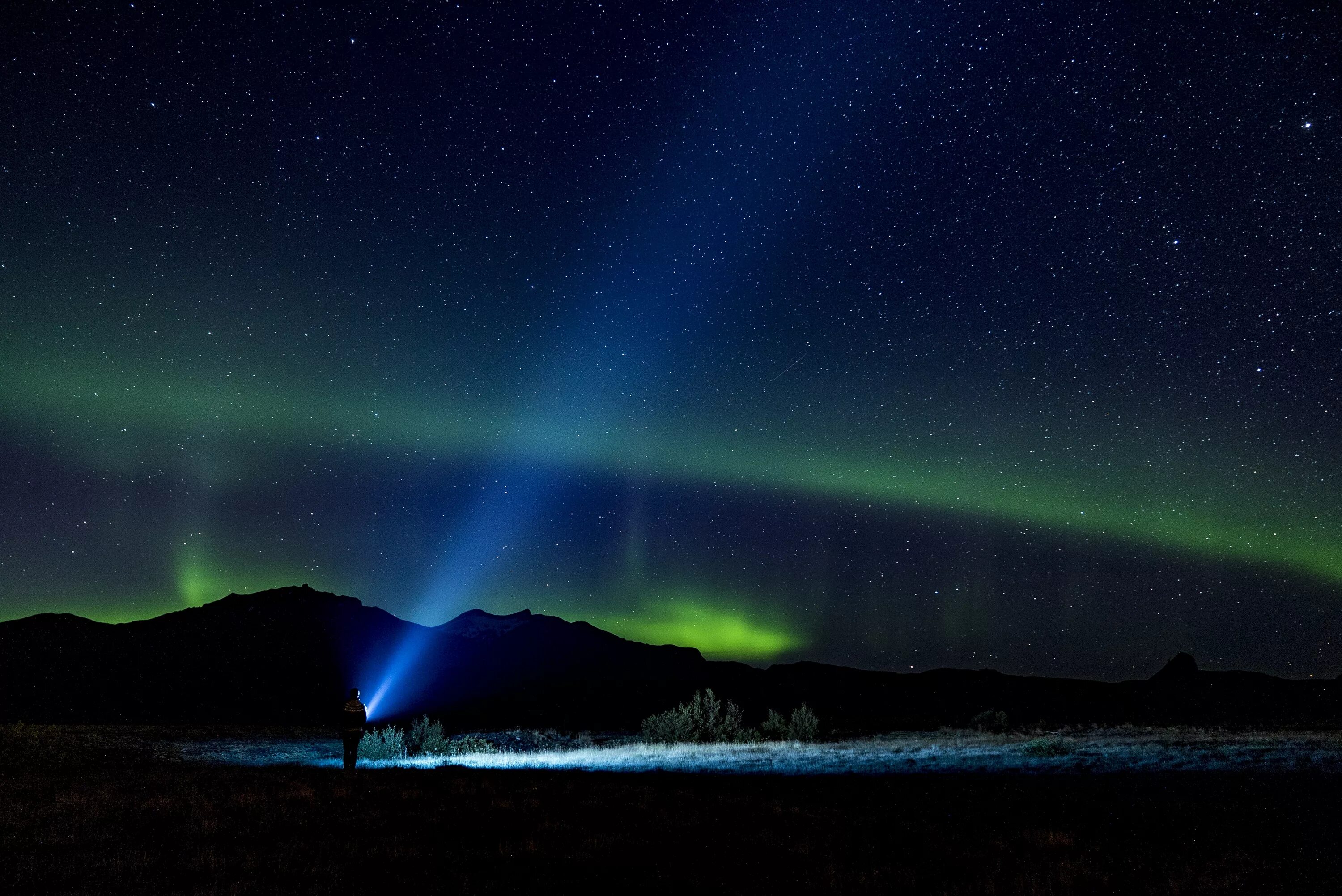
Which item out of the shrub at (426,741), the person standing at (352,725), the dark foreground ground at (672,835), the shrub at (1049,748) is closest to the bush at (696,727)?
the shrub at (426,741)

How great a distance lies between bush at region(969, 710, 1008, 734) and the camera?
37031 millimetres

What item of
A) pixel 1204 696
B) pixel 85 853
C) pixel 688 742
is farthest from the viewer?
pixel 1204 696

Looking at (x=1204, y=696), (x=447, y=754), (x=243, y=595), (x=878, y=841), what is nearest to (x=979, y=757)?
(x=878, y=841)

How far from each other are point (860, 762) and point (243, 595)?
170869 mm

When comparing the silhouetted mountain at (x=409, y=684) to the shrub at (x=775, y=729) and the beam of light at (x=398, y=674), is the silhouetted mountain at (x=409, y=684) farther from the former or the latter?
the shrub at (x=775, y=729)

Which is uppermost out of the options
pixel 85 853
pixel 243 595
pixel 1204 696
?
pixel 243 595

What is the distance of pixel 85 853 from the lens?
982 cm

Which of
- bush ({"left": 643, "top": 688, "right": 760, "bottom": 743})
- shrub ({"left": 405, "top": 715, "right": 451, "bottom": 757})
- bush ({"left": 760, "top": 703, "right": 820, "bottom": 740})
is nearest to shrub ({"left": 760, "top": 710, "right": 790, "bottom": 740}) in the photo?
bush ({"left": 760, "top": 703, "right": 820, "bottom": 740})

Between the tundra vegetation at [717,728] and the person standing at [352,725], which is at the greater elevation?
the person standing at [352,725]

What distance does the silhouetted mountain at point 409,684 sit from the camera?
102 m

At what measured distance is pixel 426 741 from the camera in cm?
2858

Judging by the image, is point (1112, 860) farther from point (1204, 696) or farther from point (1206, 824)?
point (1204, 696)

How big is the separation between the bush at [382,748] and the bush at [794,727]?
14.9 metres

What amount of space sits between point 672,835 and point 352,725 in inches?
443
